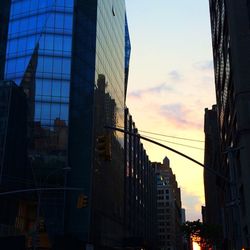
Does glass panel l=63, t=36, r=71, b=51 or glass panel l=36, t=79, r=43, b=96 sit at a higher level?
glass panel l=63, t=36, r=71, b=51

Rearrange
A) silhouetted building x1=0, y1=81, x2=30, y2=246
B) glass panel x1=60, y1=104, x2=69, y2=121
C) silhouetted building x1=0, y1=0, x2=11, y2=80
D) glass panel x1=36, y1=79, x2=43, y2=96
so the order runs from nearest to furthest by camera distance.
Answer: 1. silhouetted building x1=0, y1=81, x2=30, y2=246
2. glass panel x1=60, y1=104, x2=69, y2=121
3. glass panel x1=36, y1=79, x2=43, y2=96
4. silhouetted building x1=0, y1=0, x2=11, y2=80

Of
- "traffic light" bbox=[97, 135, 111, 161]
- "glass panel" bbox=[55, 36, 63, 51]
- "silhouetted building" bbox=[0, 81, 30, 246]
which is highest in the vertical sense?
"glass panel" bbox=[55, 36, 63, 51]

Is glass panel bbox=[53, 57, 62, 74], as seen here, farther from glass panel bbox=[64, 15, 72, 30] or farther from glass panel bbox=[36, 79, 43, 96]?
glass panel bbox=[64, 15, 72, 30]

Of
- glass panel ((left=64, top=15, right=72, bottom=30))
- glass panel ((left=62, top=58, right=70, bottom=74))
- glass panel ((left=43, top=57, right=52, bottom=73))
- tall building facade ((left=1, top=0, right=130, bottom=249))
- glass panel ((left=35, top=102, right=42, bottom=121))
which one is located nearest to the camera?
tall building facade ((left=1, top=0, right=130, bottom=249))

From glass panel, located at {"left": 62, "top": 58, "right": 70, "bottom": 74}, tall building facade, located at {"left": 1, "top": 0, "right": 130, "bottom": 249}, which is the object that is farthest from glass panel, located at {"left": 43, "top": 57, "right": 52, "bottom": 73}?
glass panel, located at {"left": 62, "top": 58, "right": 70, "bottom": 74}

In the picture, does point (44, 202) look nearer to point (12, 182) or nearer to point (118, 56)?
point (12, 182)

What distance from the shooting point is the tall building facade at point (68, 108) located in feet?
219

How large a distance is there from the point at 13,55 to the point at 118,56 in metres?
27.8

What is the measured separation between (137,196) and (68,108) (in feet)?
180

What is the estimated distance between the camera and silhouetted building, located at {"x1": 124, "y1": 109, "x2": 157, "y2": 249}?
3905 inches

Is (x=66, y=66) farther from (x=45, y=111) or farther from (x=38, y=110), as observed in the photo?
(x=38, y=110)

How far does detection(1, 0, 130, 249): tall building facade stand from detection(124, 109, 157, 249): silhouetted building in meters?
15.0

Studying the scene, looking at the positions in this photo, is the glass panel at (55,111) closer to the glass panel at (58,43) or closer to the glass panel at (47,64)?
the glass panel at (47,64)

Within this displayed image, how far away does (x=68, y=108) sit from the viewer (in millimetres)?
71750
